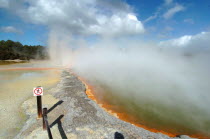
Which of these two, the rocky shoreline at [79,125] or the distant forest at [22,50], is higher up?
the distant forest at [22,50]

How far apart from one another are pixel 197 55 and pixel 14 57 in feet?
205

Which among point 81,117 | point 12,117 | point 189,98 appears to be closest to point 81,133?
point 81,117

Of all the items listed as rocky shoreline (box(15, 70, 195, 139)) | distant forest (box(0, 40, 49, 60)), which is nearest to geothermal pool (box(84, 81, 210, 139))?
rocky shoreline (box(15, 70, 195, 139))

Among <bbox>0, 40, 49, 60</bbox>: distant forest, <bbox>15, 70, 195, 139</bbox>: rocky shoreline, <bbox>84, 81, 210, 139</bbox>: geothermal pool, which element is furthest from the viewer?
<bbox>0, 40, 49, 60</bbox>: distant forest

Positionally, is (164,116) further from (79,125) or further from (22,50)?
(22,50)

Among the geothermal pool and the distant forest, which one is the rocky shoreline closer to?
the geothermal pool

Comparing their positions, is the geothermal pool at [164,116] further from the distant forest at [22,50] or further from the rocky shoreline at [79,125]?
the distant forest at [22,50]

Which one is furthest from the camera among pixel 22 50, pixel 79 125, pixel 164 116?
pixel 22 50

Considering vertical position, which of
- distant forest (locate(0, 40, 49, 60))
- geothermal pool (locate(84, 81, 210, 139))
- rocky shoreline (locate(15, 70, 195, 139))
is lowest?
geothermal pool (locate(84, 81, 210, 139))

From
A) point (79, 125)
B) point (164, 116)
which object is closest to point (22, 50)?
point (79, 125)

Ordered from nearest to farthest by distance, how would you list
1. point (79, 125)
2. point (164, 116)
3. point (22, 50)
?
point (79, 125) < point (164, 116) < point (22, 50)

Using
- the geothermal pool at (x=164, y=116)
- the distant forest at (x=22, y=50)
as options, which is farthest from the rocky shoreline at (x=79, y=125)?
the distant forest at (x=22, y=50)

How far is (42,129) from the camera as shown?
3508 mm

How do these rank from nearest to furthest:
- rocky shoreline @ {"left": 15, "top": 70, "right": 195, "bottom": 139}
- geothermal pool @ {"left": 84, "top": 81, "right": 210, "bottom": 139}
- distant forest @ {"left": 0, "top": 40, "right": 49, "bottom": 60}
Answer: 1. rocky shoreline @ {"left": 15, "top": 70, "right": 195, "bottom": 139}
2. geothermal pool @ {"left": 84, "top": 81, "right": 210, "bottom": 139}
3. distant forest @ {"left": 0, "top": 40, "right": 49, "bottom": 60}
